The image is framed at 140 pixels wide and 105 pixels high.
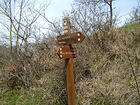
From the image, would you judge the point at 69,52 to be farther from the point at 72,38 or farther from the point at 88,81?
the point at 88,81

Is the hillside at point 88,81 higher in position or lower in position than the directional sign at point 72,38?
lower

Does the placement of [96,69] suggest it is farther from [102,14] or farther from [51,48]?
[102,14]

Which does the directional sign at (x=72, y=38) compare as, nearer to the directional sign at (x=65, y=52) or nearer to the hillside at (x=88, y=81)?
the directional sign at (x=65, y=52)

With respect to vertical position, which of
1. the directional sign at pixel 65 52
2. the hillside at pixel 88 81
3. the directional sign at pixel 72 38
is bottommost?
the hillside at pixel 88 81

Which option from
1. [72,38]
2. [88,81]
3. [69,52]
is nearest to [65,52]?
[69,52]

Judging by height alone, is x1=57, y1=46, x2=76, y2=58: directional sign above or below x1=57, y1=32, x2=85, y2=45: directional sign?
below

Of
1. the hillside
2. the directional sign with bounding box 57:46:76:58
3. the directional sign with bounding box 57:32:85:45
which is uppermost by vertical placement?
the directional sign with bounding box 57:32:85:45

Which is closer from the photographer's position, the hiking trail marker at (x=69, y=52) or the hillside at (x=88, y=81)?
the hiking trail marker at (x=69, y=52)

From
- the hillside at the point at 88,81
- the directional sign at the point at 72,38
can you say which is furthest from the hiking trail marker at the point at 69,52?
the hillside at the point at 88,81

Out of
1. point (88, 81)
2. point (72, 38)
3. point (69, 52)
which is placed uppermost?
point (72, 38)

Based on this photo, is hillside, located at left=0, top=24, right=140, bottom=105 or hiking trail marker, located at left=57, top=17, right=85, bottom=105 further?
hillside, located at left=0, top=24, right=140, bottom=105

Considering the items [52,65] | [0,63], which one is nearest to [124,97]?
[52,65]

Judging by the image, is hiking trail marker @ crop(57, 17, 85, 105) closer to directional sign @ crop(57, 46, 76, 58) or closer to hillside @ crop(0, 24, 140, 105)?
directional sign @ crop(57, 46, 76, 58)

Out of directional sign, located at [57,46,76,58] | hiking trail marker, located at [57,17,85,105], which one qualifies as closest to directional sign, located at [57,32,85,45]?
hiking trail marker, located at [57,17,85,105]
